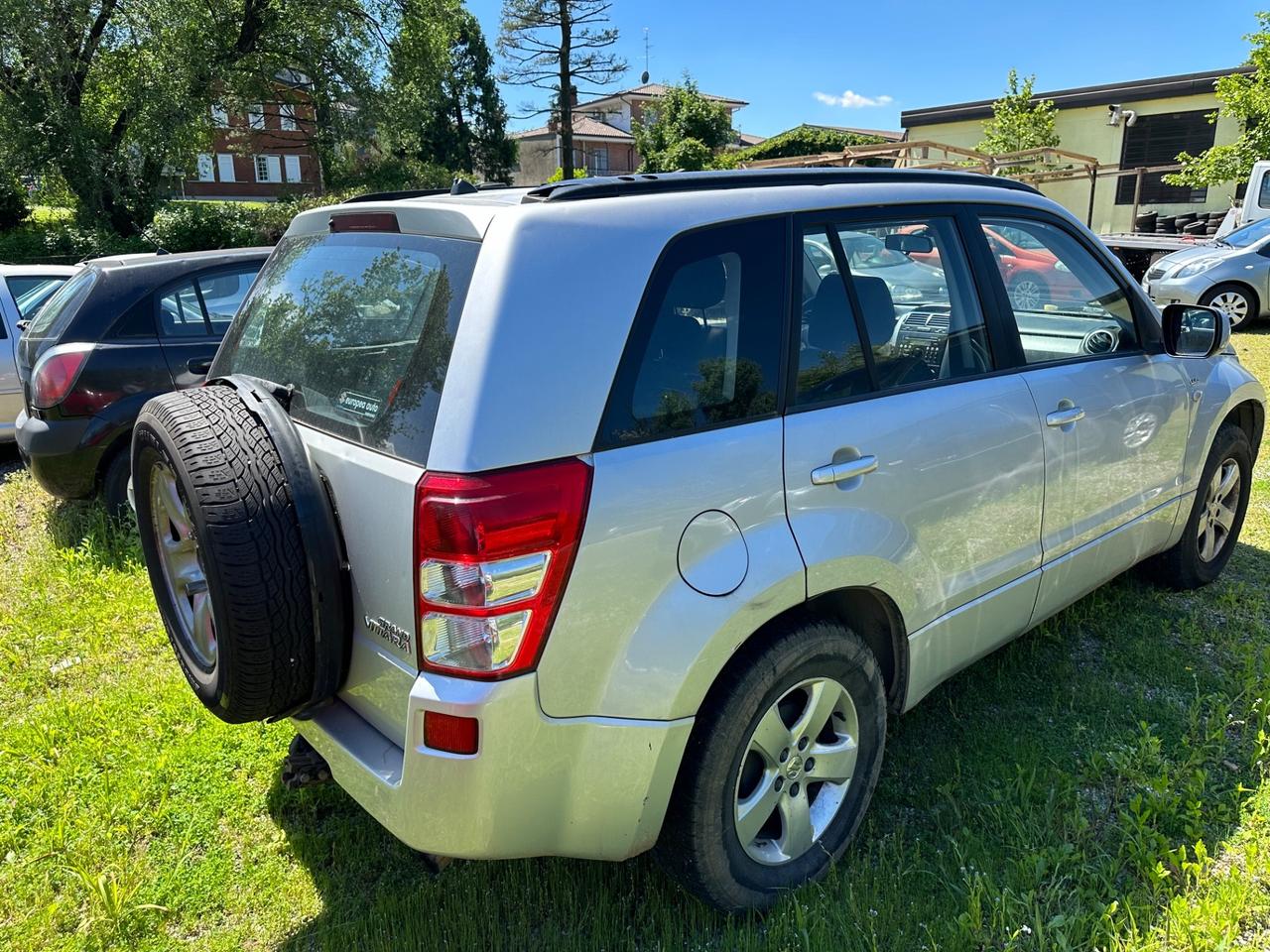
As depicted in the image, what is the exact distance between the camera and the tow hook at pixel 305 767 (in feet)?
8.02

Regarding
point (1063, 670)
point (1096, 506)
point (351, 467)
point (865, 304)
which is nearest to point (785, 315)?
point (865, 304)

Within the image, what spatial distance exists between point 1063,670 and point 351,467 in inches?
113

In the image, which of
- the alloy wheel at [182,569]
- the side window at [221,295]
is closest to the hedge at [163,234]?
the side window at [221,295]

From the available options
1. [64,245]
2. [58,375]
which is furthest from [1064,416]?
[64,245]

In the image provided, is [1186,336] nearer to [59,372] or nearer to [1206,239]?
[59,372]

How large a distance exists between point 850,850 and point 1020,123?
29165 mm

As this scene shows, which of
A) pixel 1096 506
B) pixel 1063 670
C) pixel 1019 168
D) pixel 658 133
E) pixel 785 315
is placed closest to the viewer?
pixel 785 315

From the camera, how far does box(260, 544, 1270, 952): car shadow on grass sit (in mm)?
2307

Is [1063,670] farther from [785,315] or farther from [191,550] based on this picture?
[191,550]

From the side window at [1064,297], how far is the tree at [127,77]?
21.5 meters

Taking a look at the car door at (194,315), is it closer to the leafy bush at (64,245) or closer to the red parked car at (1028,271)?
the red parked car at (1028,271)

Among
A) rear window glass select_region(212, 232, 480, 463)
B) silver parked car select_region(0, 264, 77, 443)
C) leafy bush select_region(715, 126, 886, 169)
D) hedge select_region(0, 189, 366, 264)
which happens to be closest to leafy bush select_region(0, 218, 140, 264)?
hedge select_region(0, 189, 366, 264)

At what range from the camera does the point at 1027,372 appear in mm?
2918

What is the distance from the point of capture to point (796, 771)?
2.36 m
